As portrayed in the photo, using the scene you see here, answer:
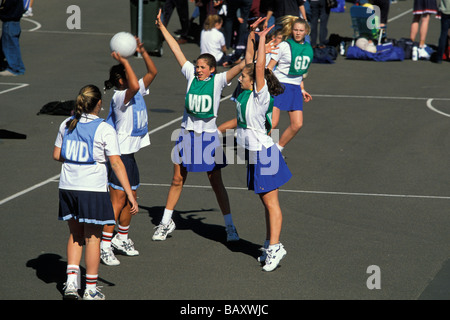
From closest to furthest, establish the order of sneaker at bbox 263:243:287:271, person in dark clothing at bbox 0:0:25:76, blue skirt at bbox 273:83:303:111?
sneaker at bbox 263:243:287:271
blue skirt at bbox 273:83:303:111
person in dark clothing at bbox 0:0:25:76

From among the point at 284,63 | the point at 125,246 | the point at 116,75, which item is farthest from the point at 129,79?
the point at 284,63

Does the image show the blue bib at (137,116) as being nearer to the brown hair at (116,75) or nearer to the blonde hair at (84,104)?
the brown hair at (116,75)

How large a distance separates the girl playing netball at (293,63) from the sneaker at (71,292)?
5514mm

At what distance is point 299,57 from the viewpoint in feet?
38.1

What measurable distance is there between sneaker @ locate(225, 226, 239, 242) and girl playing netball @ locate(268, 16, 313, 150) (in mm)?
3351

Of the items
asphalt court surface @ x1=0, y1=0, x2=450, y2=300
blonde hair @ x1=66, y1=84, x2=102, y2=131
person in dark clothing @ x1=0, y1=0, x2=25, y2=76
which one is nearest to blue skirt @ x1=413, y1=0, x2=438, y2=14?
asphalt court surface @ x1=0, y1=0, x2=450, y2=300

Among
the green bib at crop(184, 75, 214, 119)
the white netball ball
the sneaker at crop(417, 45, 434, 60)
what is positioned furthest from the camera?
the sneaker at crop(417, 45, 434, 60)

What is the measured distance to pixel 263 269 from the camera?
796 cm

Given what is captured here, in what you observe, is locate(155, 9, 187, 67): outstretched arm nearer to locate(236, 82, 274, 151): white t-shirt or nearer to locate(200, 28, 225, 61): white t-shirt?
locate(236, 82, 274, 151): white t-shirt

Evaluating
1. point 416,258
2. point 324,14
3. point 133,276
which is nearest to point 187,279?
point 133,276

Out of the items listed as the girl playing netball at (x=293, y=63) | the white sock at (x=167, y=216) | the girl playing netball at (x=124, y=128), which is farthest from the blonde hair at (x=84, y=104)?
the girl playing netball at (x=293, y=63)

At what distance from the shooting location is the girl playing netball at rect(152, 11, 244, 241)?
8.50m

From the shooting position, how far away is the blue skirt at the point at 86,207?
6.82 metres
